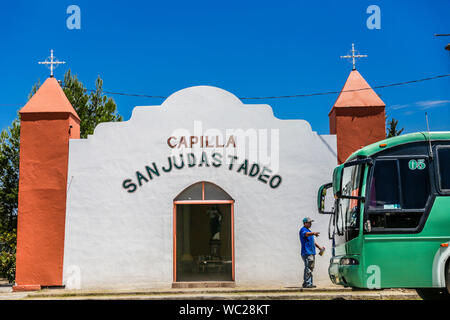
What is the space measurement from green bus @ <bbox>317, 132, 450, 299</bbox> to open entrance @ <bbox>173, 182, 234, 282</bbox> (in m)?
5.48

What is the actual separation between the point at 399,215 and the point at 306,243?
14.6 ft

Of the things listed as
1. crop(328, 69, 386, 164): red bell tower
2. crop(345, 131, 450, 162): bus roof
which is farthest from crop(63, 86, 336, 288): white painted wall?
crop(345, 131, 450, 162): bus roof

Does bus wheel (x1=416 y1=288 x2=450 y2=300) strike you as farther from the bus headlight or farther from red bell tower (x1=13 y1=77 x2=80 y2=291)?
red bell tower (x1=13 y1=77 x2=80 y2=291)

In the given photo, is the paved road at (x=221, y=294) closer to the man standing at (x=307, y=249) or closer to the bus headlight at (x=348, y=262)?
the man standing at (x=307, y=249)

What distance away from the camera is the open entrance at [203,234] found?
1397cm

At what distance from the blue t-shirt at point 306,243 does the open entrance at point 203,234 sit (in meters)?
2.06

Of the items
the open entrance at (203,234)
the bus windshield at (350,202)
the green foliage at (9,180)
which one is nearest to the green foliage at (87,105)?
the green foliage at (9,180)

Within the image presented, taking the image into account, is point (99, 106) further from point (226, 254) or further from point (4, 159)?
point (226, 254)

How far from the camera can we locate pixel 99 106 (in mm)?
29531

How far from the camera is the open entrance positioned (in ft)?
45.8

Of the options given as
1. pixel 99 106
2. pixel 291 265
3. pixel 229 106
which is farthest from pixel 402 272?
pixel 99 106

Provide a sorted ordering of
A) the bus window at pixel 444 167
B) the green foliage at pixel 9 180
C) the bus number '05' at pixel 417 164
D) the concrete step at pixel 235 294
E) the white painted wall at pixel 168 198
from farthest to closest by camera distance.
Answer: the green foliage at pixel 9 180
the white painted wall at pixel 168 198
the concrete step at pixel 235 294
the bus number '05' at pixel 417 164
the bus window at pixel 444 167

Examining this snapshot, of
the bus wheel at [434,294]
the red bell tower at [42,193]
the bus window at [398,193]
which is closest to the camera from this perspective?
the bus window at [398,193]
